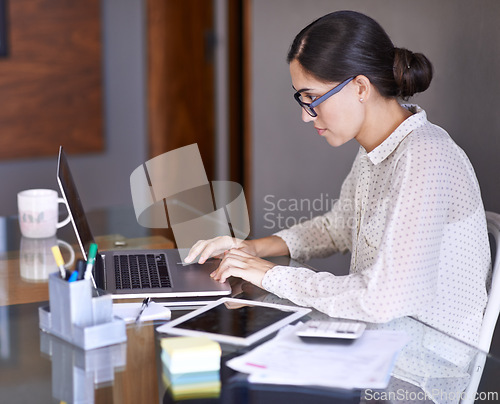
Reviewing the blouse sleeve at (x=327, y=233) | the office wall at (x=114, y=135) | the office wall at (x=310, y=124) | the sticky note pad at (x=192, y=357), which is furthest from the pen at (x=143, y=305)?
the office wall at (x=114, y=135)

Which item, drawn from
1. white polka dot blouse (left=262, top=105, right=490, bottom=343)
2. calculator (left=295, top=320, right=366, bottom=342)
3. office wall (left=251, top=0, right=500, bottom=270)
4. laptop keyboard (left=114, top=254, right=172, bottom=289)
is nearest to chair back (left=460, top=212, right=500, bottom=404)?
white polka dot blouse (left=262, top=105, right=490, bottom=343)

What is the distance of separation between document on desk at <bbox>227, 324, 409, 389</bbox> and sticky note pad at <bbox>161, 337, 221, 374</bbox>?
0.11 ft

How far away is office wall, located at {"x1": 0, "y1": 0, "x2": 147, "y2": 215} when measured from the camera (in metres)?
3.93

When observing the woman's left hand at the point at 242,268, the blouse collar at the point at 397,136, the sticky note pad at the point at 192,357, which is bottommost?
the sticky note pad at the point at 192,357

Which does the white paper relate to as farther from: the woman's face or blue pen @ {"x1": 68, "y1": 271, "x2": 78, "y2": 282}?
the woman's face

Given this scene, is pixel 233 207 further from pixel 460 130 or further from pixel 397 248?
pixel 397 248

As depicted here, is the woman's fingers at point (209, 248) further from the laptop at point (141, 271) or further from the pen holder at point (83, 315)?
the pen holder at point (83, 315)

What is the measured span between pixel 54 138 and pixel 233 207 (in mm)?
1528

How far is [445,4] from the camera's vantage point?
210 centimetres

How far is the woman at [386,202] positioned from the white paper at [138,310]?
200 millimetres

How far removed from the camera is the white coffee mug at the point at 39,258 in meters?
1.67

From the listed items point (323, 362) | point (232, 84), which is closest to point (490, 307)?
point (323, 362)

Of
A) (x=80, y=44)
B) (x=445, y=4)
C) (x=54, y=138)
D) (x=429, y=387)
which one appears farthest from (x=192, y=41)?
(x=429, y=387)

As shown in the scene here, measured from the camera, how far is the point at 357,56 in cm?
151
